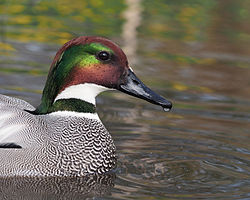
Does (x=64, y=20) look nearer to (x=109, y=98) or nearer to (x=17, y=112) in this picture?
(x=109, y=98)

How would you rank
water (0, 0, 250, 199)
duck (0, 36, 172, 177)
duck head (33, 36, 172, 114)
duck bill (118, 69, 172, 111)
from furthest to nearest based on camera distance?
duck bill (118, 69, 172, 111)
duck head (33, 36, 172, 114)
duck (0, 36, 172, 177)
water (0, 0, 250, 199)

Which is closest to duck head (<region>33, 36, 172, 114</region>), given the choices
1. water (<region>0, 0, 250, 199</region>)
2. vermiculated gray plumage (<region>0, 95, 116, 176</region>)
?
vermiculated gray plumage (<region>0, 95, 116, 176</region>)

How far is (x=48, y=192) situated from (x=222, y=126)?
3.03 metres

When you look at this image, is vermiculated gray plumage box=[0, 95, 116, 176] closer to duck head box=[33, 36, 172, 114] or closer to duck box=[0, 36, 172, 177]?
duck box=[0, 36, 172, 177]

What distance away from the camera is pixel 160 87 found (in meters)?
10.3

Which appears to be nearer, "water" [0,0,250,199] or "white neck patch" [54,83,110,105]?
"water" [0,0,250,199]

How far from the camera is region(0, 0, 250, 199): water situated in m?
6.63

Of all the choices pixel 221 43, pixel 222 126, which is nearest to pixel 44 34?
pixel 221 43

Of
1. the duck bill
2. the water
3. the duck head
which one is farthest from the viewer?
the duck bill

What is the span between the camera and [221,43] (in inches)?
544

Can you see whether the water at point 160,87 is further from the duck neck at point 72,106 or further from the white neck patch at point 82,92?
the white neck patch at point 82,92

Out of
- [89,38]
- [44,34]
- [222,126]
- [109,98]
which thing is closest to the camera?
[89,38]

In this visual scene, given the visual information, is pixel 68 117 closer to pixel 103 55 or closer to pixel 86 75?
pixel 86 75

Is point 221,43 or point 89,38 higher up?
point 89,38
